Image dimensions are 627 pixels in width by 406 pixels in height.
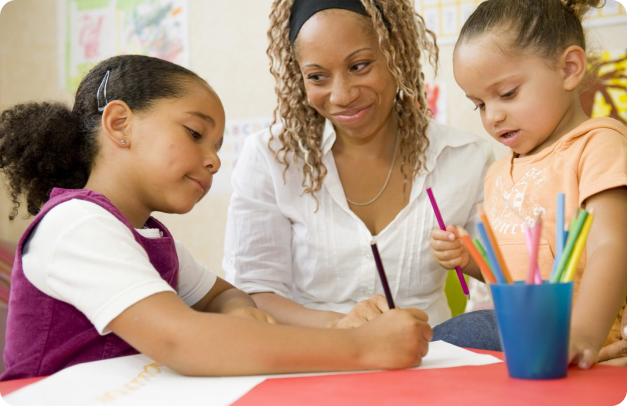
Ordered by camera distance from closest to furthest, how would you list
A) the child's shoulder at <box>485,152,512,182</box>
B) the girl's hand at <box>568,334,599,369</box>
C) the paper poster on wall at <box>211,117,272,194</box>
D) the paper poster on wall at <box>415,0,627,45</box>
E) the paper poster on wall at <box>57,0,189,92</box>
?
the girl's hand at <box>568,334,599,369</box> < the child's shoulder at <box>485,152,512,182</box> < the paper poster on wall at <box>415,0,627,45</box> < the paper poster on wall at <box>211,117,272,194</box> < the paper poster on wall at <box>57,0,189,92</box>

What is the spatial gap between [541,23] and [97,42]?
235 cm

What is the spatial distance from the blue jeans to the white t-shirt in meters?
0.44

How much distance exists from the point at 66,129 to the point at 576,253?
81 cm

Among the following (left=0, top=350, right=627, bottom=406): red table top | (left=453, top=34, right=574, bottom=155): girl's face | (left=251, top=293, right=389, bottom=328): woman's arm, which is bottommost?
(left=251, top=293, right=389, bottom=328): woman's arm

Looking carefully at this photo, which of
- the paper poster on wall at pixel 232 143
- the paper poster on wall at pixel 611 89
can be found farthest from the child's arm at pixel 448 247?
the paper poster on wall at pixel 232 143

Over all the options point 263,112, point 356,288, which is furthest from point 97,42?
point 356,288

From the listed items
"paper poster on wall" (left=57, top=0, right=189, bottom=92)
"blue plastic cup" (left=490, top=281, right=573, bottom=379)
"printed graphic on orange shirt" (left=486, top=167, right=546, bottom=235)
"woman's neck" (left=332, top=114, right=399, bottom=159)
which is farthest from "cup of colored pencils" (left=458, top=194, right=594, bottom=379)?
"paper poster on wall" (left=57, top=0, right=189, bottom=92)

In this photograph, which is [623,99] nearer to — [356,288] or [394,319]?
[356,288]

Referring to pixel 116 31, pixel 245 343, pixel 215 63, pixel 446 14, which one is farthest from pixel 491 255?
pixel 116 31

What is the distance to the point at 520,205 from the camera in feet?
3.42

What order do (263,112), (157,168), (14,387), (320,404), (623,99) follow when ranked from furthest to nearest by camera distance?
(263,112) → (623,99) → (157,168) → (14,387) → (320,404)

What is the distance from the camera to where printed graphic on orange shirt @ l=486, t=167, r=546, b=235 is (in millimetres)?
1017

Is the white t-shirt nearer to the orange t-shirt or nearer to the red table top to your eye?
the red table top

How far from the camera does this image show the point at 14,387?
72cm
